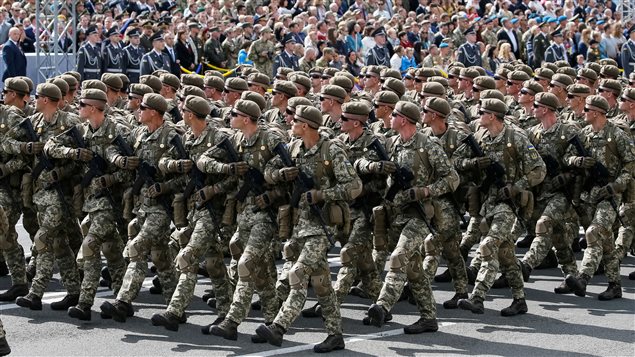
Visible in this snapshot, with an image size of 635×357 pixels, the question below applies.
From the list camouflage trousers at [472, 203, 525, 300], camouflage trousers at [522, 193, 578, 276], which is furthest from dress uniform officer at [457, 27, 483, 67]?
camouflage trousers at [472, 203, 525, 300]

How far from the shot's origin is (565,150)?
1294 centimetres

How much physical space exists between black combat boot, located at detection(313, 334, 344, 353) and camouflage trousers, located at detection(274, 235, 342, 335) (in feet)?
0.14

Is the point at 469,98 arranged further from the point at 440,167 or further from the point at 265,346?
the point at 265,346

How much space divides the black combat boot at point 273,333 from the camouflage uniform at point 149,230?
1.47 metres

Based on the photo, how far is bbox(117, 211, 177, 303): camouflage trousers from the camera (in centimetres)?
1150

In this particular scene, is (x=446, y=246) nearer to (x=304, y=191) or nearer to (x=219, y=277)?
(x=304, y=191)

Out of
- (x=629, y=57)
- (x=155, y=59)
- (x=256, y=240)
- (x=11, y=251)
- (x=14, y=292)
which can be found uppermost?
(x=629, y=57)

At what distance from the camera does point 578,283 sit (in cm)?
1276

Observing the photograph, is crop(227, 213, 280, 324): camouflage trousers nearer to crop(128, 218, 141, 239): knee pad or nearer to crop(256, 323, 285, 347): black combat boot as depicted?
crop(256, 323, 285, 347): black combat boot

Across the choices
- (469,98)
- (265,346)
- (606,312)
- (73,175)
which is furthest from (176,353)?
(469,98)

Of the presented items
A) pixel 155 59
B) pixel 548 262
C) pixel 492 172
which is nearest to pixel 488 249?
pixel 492 172

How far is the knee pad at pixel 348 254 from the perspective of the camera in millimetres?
11391

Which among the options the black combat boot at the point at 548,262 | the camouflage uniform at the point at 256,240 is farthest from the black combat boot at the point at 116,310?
the black combat boot at the point at 548,262

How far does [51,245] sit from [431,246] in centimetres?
352
